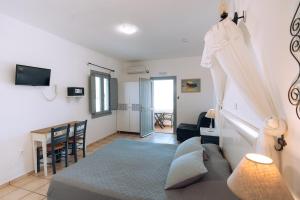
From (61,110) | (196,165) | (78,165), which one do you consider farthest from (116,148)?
(61,110)

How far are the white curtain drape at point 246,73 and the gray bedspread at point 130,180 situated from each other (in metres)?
0.67

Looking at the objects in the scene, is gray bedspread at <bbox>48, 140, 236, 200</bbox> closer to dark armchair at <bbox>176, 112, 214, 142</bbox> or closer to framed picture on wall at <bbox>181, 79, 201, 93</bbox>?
dark armchair at <bbox>176, 112, 214, 142</bbox>

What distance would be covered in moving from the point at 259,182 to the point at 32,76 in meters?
3.49

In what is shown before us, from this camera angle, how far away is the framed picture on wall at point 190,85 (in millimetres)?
5559

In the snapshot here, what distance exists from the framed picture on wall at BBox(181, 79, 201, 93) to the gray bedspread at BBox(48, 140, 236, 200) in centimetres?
353

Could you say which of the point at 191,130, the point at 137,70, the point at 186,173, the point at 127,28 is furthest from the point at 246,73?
the point at 137,70

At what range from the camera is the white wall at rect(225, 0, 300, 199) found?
0.80m

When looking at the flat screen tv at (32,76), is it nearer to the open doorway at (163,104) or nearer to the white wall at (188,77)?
the white wall at (188,77)

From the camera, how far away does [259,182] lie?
2.40ft

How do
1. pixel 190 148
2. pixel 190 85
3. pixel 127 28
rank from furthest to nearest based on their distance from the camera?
pixel 190 85 < pixel 127 28 < pixel 190 148

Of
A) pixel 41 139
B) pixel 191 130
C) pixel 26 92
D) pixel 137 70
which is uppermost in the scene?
pixel 137 70

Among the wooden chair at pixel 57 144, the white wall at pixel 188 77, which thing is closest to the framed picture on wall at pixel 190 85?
the white wall at pixel 188 77

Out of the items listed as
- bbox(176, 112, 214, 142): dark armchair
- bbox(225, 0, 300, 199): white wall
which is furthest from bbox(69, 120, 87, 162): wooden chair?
bbox(225, 0, 300, 199): white wall

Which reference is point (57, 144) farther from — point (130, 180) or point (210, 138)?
point (210, 138)
